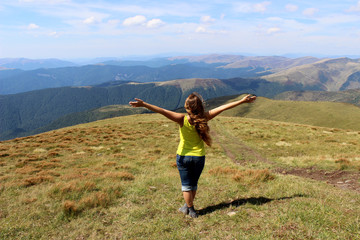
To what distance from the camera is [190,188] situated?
6.45 metres

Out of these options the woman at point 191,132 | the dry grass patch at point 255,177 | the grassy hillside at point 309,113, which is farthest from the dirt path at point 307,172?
the grassy hillside at point 309,113

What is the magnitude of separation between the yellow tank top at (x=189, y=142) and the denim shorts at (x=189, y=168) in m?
0.15

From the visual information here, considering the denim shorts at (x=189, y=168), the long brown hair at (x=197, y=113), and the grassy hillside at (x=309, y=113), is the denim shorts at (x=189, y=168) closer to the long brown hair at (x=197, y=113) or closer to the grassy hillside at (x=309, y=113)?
the long brown hair at (x=197, y=113)

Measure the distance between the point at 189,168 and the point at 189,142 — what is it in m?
0.78

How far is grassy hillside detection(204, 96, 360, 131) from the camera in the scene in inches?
4233

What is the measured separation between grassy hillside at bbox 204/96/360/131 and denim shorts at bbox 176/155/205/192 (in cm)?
12065

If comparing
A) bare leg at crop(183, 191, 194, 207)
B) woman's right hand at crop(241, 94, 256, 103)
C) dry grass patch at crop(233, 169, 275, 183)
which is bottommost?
dry grass patch at crop(233, 169, 275, 183)

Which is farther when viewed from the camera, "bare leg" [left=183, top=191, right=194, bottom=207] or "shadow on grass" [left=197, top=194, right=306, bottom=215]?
"shadow on grass" [left=197, top=194, right=306, bottom=215]

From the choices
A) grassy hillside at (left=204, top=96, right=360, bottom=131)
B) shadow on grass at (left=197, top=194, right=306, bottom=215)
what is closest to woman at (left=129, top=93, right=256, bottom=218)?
shadow on grass at (left=197, top=194, right=306, bottom=215)

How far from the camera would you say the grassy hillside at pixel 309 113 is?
4233 inches

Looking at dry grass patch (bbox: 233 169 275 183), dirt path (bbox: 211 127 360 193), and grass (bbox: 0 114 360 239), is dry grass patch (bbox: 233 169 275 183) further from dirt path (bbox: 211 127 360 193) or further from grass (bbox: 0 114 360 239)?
dirt path (bbox: 211 127 360 193)

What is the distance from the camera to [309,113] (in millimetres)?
122812

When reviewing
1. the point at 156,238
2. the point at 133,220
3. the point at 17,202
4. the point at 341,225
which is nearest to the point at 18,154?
the point at 17,202

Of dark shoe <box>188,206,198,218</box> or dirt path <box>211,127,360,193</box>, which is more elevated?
dark shoe <box>188,206,198,218</box>
